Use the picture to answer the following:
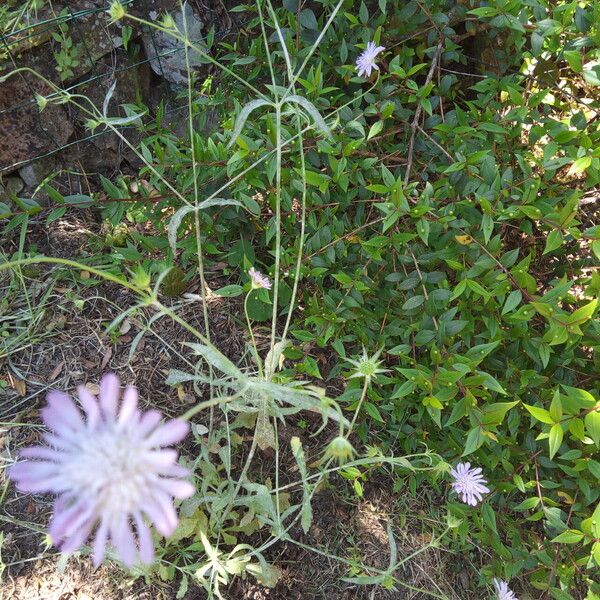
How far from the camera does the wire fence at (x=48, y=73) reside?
1.78 metres

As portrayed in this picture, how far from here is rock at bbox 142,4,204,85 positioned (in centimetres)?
196

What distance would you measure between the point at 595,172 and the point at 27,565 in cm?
160

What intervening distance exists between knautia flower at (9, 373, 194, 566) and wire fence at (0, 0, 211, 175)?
53.2 inches

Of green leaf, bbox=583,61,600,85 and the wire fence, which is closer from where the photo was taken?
green leaf, bbox=583,61,600,85

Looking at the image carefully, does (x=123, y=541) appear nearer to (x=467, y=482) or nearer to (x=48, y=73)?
(x=467, y=482)

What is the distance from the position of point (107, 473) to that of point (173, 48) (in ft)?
5.42

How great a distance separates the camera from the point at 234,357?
1.72m

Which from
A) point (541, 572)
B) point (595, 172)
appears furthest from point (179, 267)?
point (541, 572)

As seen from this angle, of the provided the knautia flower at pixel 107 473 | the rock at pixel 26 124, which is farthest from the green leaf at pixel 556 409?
the rock at pixel 26 124

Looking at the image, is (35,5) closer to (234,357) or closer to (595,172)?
(234,357)

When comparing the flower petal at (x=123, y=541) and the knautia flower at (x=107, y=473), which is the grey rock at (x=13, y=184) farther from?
the flower petal at (x=123, y=541)

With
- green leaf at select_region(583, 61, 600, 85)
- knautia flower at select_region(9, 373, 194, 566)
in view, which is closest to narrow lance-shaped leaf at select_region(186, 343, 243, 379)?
knautia flower at select_region(9, 373, 194, 566)

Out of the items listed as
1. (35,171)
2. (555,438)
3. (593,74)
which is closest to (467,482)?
(555,438)

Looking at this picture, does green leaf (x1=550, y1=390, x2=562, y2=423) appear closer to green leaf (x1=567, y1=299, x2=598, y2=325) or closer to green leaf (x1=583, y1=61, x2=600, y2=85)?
green leaf (x1=567, y1=299, x2=598, y2=325)
